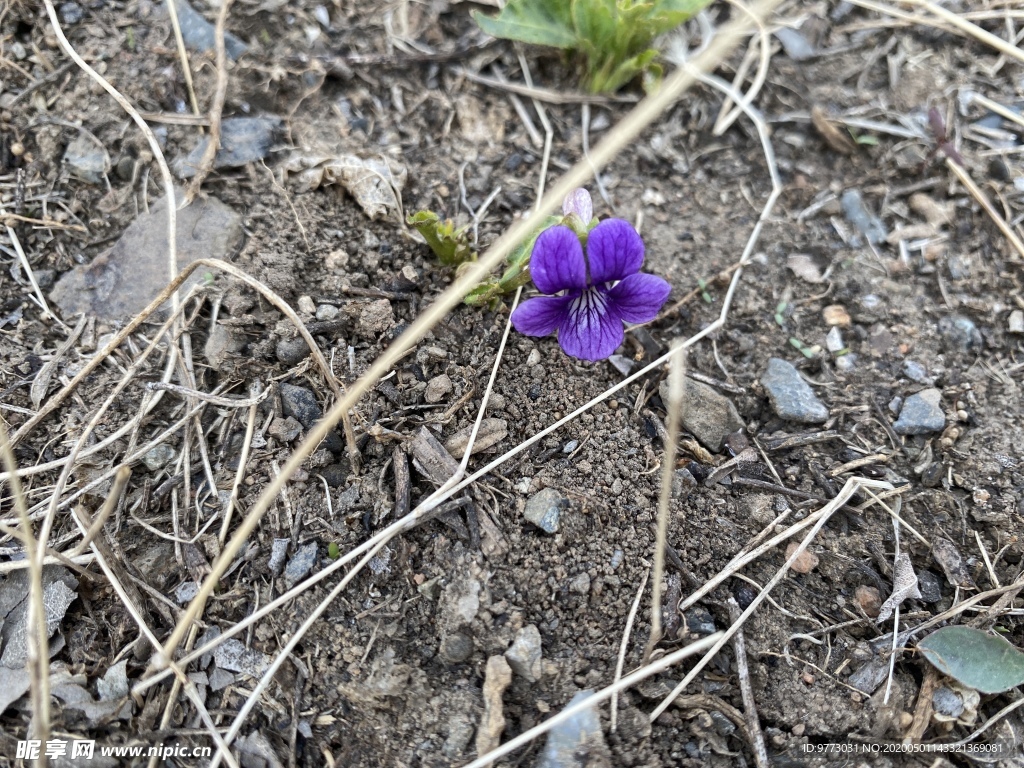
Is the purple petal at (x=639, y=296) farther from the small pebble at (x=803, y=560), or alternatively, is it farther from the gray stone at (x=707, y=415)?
the small pebble at (x=803, y=560)

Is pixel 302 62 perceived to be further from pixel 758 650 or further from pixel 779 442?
pixel 758 650

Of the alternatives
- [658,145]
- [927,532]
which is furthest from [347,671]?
[658,145]

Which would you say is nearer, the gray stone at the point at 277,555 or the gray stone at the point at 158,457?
the gray stone at the point at 277,555

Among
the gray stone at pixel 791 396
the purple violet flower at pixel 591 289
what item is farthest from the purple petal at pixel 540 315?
the gray stone at pixel 791 396

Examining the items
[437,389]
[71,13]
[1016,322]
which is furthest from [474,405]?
[71,13]

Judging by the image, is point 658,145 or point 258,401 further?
point 658,145

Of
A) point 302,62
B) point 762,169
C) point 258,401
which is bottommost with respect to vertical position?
point 258,401
